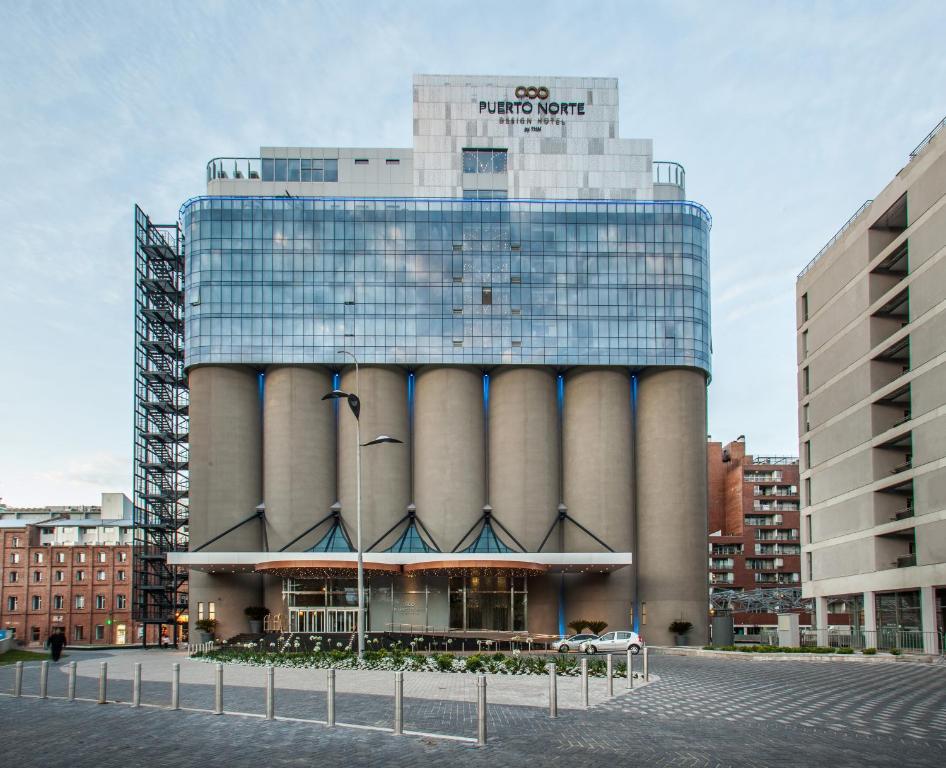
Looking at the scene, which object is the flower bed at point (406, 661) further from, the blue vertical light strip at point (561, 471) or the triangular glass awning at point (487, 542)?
the blue vertical light strip at point (561, 471)

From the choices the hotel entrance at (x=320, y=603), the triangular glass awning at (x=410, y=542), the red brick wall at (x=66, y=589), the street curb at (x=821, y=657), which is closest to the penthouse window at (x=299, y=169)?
the triangular glass awning at (x=410, y=542)

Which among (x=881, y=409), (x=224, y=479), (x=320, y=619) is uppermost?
(x=881, y=409)

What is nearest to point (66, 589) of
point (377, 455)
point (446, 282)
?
point (377, 455)

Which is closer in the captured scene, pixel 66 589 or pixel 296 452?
pixel 296 452

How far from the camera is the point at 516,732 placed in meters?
18.7

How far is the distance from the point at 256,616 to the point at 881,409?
153 ft

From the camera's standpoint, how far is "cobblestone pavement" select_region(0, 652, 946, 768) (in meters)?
16.1

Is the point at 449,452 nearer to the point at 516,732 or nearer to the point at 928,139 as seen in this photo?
the point at 928,139

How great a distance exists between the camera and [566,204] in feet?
261

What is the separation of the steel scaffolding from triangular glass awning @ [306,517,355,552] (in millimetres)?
16900

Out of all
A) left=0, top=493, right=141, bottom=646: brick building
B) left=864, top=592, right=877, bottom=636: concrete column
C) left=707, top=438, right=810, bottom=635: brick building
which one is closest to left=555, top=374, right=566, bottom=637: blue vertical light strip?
left=864, top=592, right=877, bottom=636: concrete column

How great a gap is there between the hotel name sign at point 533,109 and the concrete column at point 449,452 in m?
22.9

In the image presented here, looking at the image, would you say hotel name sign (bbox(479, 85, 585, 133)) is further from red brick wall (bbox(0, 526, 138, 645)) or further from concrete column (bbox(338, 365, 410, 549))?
red brick wall (bbox(0, 526, 138, 645))

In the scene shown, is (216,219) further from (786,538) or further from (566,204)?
(786,538)
